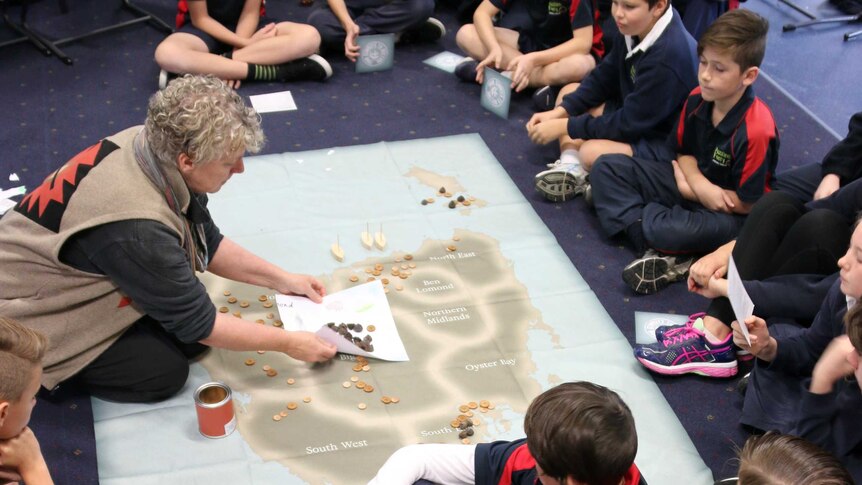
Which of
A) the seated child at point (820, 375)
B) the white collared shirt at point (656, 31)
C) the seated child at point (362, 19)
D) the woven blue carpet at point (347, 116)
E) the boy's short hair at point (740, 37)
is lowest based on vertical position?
the woven blue carpet at point (347, 116)

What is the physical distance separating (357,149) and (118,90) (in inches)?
48.2

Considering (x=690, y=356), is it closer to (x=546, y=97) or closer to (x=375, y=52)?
(x=546, y=97)

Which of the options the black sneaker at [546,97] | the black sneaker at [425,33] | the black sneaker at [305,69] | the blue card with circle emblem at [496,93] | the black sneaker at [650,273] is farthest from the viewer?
the black sneaker at [425,33]

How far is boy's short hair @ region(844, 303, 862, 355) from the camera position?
6.33ft

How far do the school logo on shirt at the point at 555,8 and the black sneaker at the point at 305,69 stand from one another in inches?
42.8

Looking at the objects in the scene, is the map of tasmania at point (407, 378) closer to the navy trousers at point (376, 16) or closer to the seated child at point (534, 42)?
the seated child at point (534, 42)

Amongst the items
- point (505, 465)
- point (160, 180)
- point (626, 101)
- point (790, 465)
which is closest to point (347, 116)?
point (626, 101)

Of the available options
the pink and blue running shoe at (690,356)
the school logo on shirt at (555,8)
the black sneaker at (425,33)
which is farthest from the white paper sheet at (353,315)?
the black sneaker at (425,33)

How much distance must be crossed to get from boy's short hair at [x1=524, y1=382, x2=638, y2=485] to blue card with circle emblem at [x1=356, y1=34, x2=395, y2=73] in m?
2.97

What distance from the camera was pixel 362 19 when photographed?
460 cm

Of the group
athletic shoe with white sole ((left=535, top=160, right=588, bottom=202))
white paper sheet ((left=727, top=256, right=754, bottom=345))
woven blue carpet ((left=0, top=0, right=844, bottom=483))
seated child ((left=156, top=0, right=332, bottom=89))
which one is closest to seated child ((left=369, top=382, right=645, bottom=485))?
white paper sheet ((left=727, top=256, right=754, bottom=345))

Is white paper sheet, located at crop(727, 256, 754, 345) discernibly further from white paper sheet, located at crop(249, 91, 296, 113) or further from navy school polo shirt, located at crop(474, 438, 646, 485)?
white paper sheet, located at crop(249, 91, 296, 113)

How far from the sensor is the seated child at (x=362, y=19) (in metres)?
4.44

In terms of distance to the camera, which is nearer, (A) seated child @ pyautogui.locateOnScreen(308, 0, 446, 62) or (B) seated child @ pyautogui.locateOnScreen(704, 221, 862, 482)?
(B) seated child @ pyautogui.locateOnScreen(704, 221, 862, 482)
